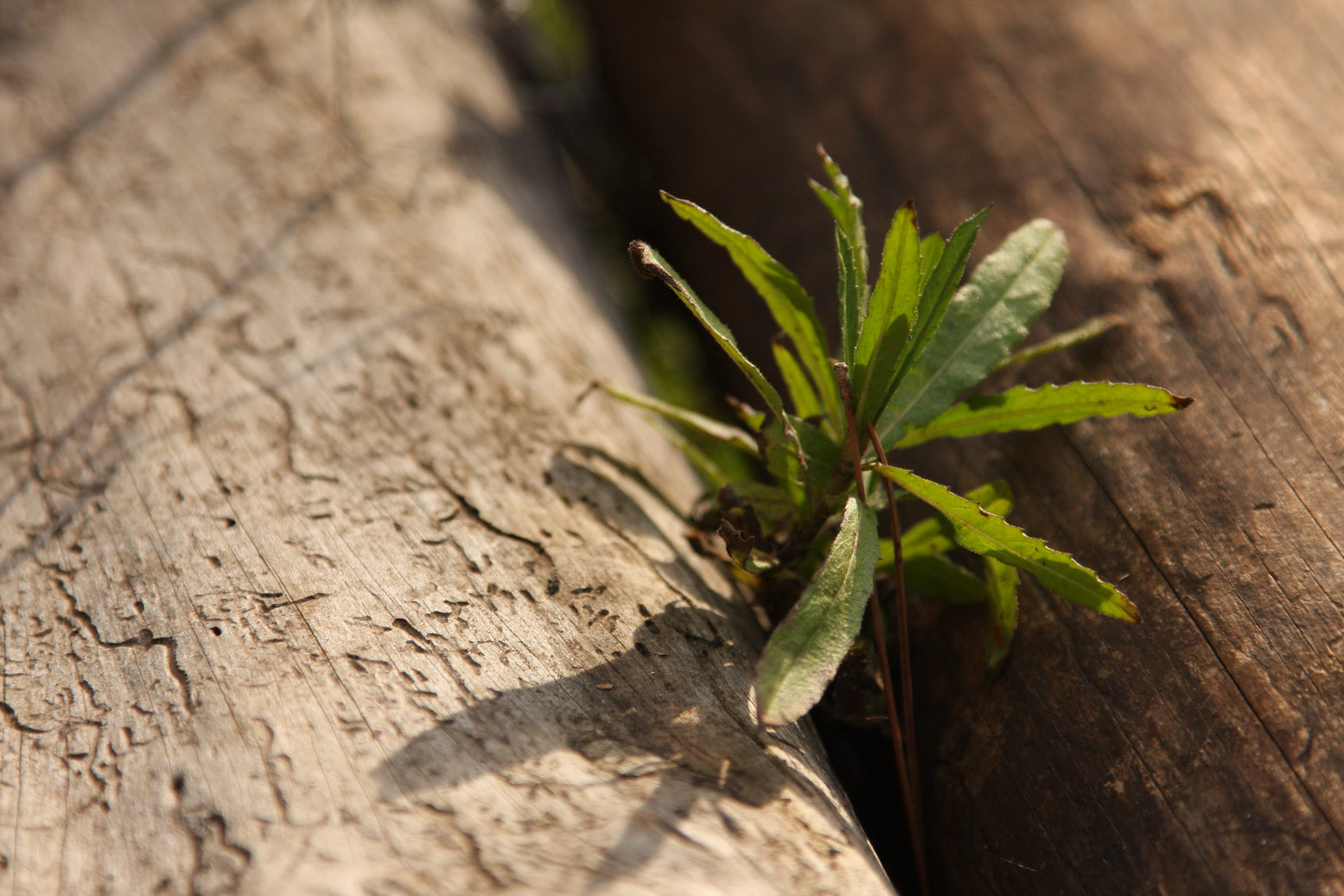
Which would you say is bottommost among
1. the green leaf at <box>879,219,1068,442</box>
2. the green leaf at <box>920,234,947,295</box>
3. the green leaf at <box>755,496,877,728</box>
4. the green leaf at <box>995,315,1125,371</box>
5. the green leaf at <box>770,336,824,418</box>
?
the green leaf at <box>995,315,1125,371</box>

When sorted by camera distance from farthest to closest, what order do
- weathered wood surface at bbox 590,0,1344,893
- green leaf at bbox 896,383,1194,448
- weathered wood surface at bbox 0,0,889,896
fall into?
green leaf at bbox 896,383,1194,448 → weathered wood surface at bbox 590,0,1344,893 → weathered wood surface at bbox 0,0,889,896

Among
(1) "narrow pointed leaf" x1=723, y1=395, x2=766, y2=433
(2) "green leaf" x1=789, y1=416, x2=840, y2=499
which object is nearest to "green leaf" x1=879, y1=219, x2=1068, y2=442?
(2) "green leaf" x1=789, y1=416, x2=840, y2=499

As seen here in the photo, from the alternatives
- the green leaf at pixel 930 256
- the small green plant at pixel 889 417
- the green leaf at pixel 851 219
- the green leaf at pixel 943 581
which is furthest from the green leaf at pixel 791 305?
the green leaf at pixel 943 581

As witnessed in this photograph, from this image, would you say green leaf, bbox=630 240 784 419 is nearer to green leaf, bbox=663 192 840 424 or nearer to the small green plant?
the small green plant

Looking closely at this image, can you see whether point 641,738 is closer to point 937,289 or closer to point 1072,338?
point 937,289

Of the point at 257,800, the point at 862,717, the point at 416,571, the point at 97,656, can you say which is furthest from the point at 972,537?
the point at 97,656

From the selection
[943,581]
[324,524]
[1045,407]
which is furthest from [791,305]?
[324,524]

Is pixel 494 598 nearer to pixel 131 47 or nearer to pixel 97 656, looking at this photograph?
pixel 97 656
